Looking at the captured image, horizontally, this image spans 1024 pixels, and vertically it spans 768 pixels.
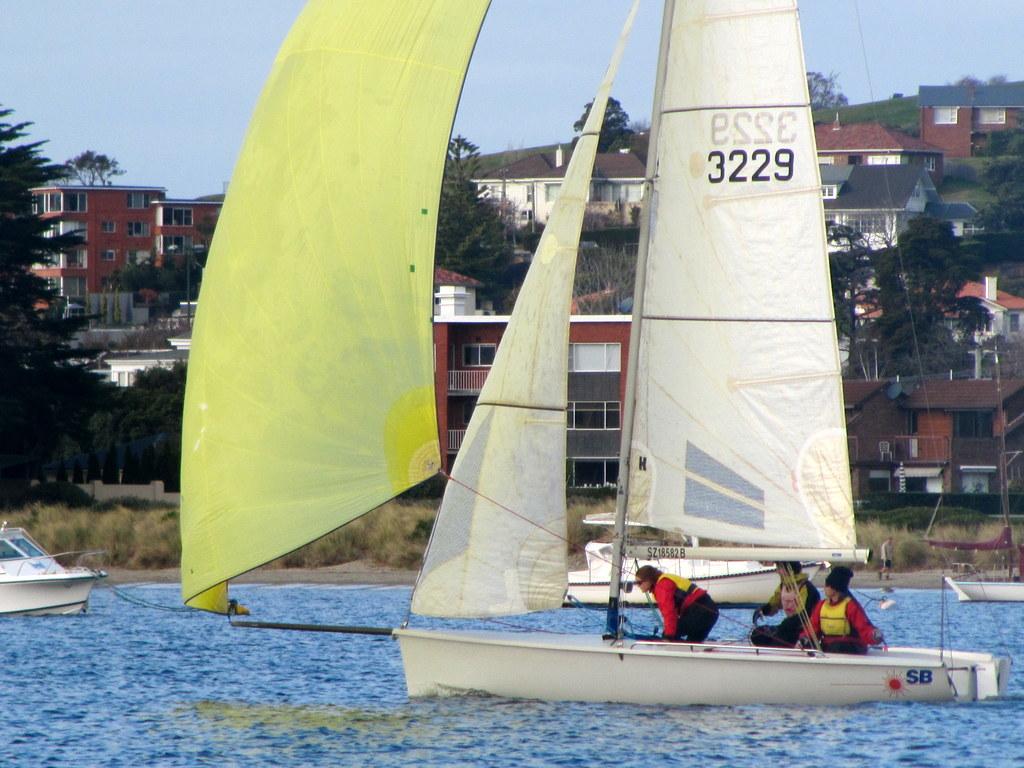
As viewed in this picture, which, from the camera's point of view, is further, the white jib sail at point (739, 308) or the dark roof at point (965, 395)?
the dark roof at point (965, 395)

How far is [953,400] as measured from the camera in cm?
5897

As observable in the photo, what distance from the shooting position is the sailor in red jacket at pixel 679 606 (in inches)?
623

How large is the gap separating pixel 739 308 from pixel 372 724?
16.4 ft

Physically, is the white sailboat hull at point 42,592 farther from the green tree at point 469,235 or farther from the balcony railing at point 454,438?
the green tree at point 469,235

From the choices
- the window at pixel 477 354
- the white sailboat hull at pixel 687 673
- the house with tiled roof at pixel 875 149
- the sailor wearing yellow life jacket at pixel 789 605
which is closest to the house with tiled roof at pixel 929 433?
the window at pixel 477 354

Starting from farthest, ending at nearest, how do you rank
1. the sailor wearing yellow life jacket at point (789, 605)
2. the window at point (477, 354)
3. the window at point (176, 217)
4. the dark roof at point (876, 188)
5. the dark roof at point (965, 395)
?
Result: the window at point (176, 217), the dark roof at point (876, 188), the dark roof at point (965, 395), the window at point (477, 354), the sailor wearing yellow life jacket at point (789, 605)

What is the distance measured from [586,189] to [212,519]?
4259 millimetres

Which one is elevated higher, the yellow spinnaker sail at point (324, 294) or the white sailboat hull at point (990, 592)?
the yellow spinnaker sail at point (324, 294)

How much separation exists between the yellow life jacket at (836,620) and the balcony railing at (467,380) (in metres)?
37.0

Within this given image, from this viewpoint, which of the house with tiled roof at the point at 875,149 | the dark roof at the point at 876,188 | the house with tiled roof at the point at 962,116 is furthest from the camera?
the house with tiled roof at the point at 962,116

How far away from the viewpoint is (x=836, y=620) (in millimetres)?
15961

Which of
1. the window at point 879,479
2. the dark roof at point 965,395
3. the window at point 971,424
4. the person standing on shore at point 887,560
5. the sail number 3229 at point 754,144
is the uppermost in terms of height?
the sail number 3229 at point 754,144

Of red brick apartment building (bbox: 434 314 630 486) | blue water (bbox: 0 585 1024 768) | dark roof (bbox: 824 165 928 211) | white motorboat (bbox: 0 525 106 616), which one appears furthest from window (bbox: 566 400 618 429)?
dark roof (bbox: 824 165 928 211)

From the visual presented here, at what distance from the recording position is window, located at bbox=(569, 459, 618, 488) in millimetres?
53281
